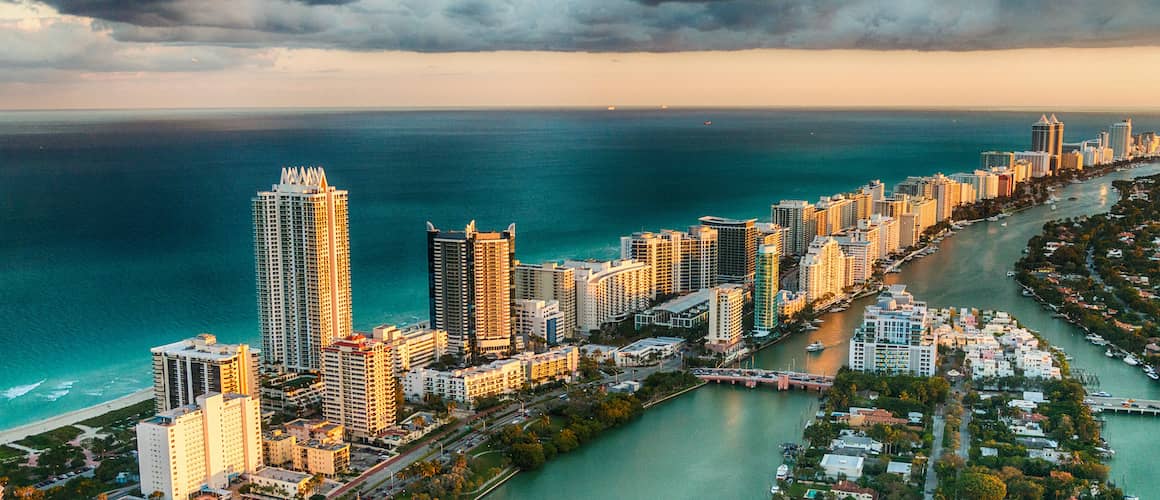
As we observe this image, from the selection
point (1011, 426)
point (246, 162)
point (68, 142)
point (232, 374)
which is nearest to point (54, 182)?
point (246, 162)

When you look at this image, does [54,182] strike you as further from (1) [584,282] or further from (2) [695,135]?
(2) [695,135]

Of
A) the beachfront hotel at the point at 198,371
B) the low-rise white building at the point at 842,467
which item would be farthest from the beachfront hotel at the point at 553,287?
the low-rise white building at the point at 842,467

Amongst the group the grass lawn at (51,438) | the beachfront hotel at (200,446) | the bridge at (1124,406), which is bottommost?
the bridge at (1124,406)

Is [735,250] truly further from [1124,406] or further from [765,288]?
[1124,406]

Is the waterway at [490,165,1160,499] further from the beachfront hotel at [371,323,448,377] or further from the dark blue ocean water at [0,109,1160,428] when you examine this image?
the dark blue ocean water at [0,109,1160,428]

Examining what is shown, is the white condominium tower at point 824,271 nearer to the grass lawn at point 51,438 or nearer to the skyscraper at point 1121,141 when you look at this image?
the grass lawn at point 51,438

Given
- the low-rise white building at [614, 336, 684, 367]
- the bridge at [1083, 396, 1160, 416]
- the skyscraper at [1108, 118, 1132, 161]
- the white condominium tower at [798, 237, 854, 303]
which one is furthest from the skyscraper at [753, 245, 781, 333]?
the skyscraper at [1108, 118, 1132, 161]
